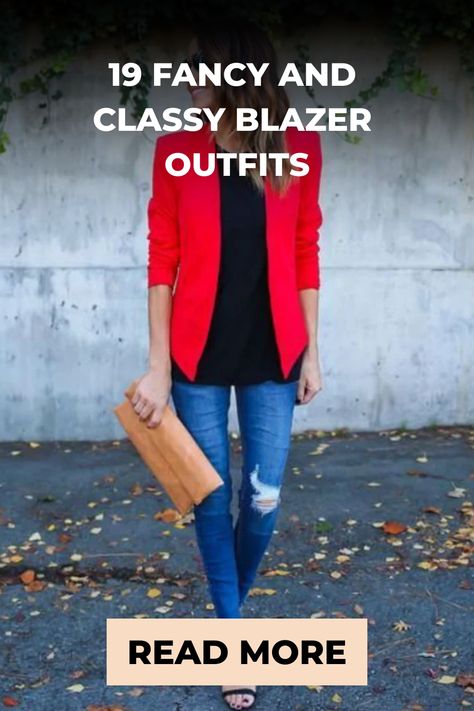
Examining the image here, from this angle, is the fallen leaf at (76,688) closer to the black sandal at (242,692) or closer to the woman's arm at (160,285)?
the black sandal at (242,692)

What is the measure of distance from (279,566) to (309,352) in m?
1.55

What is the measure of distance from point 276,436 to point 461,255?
12.3 ft

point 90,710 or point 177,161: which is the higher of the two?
point 177,161

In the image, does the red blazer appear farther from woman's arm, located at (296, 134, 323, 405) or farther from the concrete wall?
the concrete wall

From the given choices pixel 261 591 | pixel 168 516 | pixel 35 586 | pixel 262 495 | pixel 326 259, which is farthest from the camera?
pixel 326 259

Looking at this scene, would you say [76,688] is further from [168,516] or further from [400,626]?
[168,516]

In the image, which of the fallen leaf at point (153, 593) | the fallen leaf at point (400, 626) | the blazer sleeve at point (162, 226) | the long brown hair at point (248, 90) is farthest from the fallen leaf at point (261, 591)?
the long brown hair at point (248, 90)

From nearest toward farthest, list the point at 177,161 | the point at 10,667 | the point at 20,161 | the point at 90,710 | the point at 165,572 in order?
1. the point at 177,161
2. the point at 90,710
3. the point at 10,667
4. the point at 165,572
5. the point at 20,161

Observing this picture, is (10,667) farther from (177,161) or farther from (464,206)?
(464,206)

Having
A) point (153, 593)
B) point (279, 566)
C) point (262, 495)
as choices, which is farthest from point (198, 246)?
point (279, 566)

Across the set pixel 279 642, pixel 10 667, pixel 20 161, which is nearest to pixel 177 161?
pixel 279 642

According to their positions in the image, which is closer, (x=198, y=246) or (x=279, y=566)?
(x=198, y=246)

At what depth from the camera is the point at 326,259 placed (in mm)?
6352

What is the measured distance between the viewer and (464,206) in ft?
21.0
